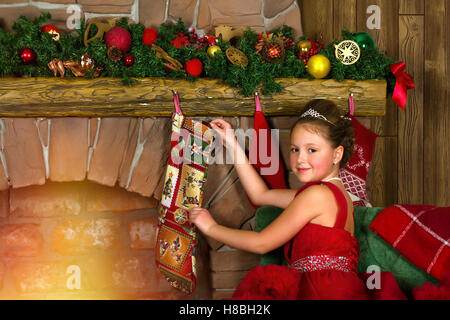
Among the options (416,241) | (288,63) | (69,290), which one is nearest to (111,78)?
(288,63)

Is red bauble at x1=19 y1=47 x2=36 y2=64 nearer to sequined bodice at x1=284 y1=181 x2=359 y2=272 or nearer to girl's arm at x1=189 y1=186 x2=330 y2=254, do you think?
girl's arm at x1=189 y1=186 x2=330 y2=254

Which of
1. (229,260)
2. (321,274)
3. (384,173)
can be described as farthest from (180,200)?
(384,173)

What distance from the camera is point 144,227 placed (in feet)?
6.74

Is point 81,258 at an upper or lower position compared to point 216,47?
lower

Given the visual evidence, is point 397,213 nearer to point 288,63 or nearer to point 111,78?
point 288,63

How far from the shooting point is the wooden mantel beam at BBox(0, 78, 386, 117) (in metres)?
1.63

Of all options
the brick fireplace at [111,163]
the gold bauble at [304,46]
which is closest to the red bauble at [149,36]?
the brick fireplace at [111,163]

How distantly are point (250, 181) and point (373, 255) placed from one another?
0.53 m

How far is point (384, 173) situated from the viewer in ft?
7.35

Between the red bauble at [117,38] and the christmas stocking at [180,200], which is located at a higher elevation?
the red bauble at [117,38]

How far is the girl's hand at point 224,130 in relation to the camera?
1701mm

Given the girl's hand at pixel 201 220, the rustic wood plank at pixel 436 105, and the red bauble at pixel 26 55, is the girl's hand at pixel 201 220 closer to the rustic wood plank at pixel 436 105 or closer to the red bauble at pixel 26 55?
the red bauble at pixel 26 55

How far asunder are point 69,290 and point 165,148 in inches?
34.8

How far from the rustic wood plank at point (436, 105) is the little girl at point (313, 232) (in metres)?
0.97
